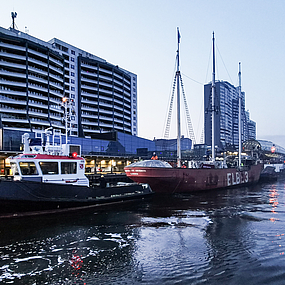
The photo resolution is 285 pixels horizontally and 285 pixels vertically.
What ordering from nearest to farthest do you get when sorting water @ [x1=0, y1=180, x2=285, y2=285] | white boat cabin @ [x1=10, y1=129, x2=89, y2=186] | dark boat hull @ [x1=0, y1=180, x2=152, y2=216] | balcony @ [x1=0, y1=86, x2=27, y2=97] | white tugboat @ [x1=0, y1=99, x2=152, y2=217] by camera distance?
water @ [x1=0, y1=180, x2=285, y2=285] → dark boat hull @ [x1=0, y1=180, x2=152, y2=216] → white tugboat @ [x1=0, y1=99, x2=152, y2=217] → white boat cabin @ [x1=10, y1=129, x2=89, y2=186] → balcony @ [x1=0, y1=86, x2=27, y2=97]

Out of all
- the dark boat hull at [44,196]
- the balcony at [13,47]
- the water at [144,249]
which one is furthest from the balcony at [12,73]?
the water at [144,249]

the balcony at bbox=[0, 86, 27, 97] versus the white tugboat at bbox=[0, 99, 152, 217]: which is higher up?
the balcony at bbox=[0, 86, 27, 97]

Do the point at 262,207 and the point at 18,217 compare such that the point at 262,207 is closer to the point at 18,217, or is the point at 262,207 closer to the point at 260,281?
the point at 260,281

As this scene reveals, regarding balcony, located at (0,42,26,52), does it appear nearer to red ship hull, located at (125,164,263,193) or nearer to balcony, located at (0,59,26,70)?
balcony, located at (0,59,26,70)

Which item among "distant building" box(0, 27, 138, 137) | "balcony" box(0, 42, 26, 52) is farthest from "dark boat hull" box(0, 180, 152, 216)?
"balcony" box(0, 42, 26, 52)

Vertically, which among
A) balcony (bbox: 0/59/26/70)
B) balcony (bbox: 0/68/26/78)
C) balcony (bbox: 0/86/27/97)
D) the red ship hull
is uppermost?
balcony (bbox: 0/59/26/70)

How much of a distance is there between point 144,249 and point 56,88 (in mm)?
81360

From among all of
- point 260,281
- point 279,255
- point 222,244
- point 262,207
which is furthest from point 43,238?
point 262,207

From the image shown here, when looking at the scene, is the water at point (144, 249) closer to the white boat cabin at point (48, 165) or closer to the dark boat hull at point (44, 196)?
the dark boat hull at point (44, 196)

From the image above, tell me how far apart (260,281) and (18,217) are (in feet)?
50.0

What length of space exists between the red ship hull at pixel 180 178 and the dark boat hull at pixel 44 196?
7977mm

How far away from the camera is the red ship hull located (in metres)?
29.0

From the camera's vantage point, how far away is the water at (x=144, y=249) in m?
8.82

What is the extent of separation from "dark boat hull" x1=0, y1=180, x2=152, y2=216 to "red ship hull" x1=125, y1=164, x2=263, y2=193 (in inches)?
314
